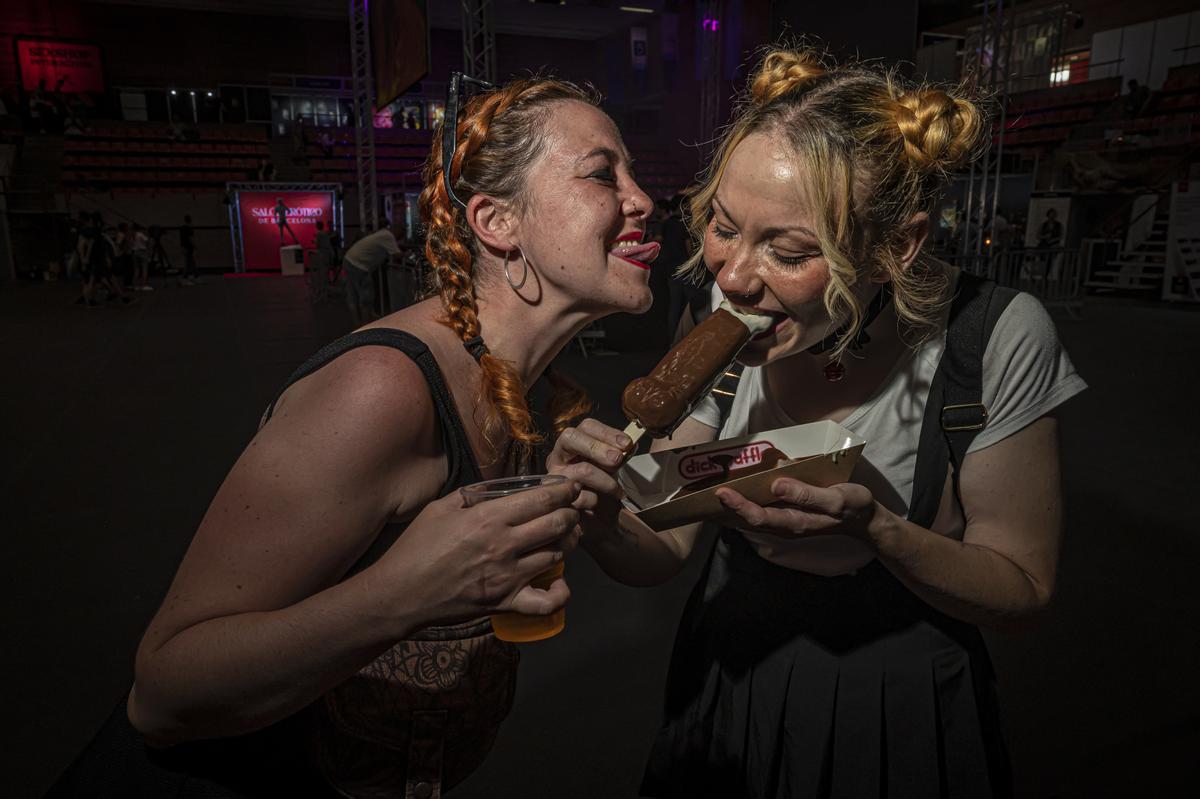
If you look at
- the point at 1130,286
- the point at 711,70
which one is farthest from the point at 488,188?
the point at 1130,286

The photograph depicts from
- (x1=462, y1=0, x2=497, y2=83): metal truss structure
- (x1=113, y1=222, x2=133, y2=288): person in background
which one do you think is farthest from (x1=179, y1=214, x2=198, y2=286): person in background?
(x1=462, y1=0, x2=497, y2=83): metal truss structure

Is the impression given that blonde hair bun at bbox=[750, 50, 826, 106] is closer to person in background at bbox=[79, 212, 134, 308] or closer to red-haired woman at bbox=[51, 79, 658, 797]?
red-haired woman at bbox=[51, 79, 658, 797]

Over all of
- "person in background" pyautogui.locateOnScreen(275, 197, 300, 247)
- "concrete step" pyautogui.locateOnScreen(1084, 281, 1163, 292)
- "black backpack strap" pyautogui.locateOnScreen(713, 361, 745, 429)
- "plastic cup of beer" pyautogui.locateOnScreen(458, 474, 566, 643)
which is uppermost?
"person in background" pyautogui.locateOnScreen(275, 197, 300, 247)

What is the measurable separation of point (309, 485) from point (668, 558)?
2.69 ft

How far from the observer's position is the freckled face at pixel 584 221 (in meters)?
1.62

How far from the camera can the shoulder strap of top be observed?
4.43 ft

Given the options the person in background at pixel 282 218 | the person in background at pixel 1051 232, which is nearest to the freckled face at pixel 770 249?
the person in background at pixel 1051 232

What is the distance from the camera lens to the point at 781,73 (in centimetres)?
149

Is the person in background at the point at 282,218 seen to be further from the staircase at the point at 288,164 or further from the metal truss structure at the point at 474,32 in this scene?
the metal truss structure at the point at 474,32

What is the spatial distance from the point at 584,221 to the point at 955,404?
84 centimetres

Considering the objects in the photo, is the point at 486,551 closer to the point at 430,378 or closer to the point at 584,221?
the point at 430,378

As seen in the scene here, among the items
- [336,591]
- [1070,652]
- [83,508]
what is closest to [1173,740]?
[1070,652]

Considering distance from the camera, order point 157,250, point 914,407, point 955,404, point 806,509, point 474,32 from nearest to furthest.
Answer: point 806,509, point 955,404, point 914,407, point 474,32, point 157,250

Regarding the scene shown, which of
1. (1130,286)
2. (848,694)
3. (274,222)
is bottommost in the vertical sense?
(1130,286)
